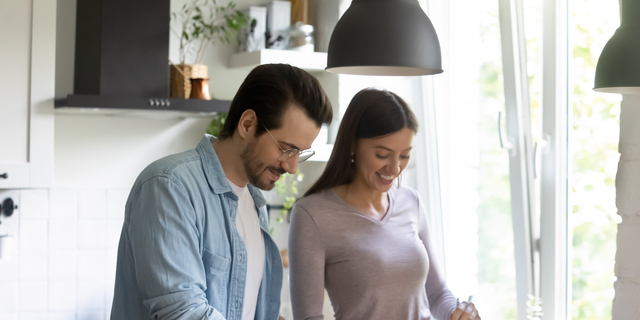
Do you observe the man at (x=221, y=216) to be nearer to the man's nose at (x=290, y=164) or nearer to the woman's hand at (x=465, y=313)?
the man's nose at (x=290, y=164)

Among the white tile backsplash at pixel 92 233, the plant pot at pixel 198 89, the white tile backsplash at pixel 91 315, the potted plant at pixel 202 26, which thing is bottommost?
the white tile backsplash at pixel 91 315

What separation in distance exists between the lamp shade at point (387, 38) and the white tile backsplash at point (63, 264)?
6.73 ft

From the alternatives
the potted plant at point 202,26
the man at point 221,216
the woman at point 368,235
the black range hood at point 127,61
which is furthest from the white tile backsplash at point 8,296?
the man at point 221,216

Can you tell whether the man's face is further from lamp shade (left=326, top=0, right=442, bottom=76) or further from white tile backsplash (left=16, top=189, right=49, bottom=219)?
white tile backsplash (left=16, top=189, right=49, bottom=219)

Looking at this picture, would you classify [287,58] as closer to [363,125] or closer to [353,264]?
[363,125]

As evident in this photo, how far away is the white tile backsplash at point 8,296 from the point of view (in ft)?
9.14

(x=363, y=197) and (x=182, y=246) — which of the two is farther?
(x=363, y=197)

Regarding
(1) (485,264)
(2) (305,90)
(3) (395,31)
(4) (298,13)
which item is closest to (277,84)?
(2) (305,90)

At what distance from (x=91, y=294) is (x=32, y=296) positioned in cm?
25

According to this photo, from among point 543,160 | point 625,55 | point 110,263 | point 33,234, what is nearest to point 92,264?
point 110,263

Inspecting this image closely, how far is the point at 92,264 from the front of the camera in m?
2.93

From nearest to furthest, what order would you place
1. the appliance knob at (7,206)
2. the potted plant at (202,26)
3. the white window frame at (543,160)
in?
1. the white window frame at (543,160)
2. the appliance knob at (7,206)
3. the potted plant at (202,26)

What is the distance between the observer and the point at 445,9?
286cm

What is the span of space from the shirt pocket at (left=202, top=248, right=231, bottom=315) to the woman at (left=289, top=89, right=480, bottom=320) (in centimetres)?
48
